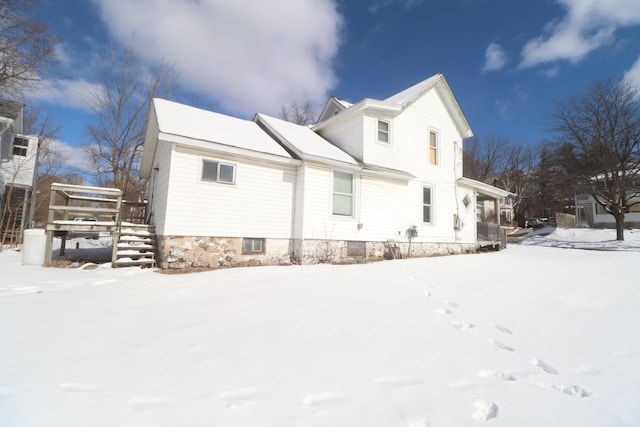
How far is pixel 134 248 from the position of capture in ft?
25.9

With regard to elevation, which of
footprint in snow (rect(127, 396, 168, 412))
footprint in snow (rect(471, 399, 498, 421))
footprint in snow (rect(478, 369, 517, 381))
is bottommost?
footprint in snow (rect(127, 396, 168, 412))

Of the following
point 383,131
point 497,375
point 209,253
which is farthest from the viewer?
point 383,131

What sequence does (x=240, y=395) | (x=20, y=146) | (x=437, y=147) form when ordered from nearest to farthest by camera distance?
(x=240, y=395), (x=437, y=147), (x=20, y=146)

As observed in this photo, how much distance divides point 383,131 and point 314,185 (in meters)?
4.19

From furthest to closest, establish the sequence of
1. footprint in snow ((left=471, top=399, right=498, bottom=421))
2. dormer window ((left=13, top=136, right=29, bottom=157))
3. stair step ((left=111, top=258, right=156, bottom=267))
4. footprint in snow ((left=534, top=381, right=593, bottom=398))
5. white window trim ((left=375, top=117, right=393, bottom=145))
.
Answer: dormer window ((left=13, top=136, right=29, bottom=157))
white window trim ((left=375, top=117, right=393, bottom=145))
stair step ((left=111, top=258, right=156, bottom=267))
footprint in snow ((left=534, top=381, right=593, bottom=398))
footprint in snow ((left=471, top=399, right=498, bottom=421))

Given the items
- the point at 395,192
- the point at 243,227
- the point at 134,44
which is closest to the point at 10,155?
the point at 134,44

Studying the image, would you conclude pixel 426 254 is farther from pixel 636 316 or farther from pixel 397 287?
pixel 636 316

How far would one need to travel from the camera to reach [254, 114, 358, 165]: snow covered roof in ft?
31.1

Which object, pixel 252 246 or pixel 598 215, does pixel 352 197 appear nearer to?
pixel 252 246

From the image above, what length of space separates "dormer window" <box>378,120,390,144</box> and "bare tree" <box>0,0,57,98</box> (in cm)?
1348

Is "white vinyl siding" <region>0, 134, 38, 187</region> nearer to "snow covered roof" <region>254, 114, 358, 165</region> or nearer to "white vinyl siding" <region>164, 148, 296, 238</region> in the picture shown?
"snow covered roof" <region>254, 114, 358, 165</region>

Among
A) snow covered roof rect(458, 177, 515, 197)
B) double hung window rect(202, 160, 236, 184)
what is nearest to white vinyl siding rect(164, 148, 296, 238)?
double hung window rect(202, 160, 236, 184)

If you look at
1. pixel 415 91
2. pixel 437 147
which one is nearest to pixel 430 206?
pixel 437 147

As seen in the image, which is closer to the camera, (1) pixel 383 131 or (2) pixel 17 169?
(1) pixel 383 131
